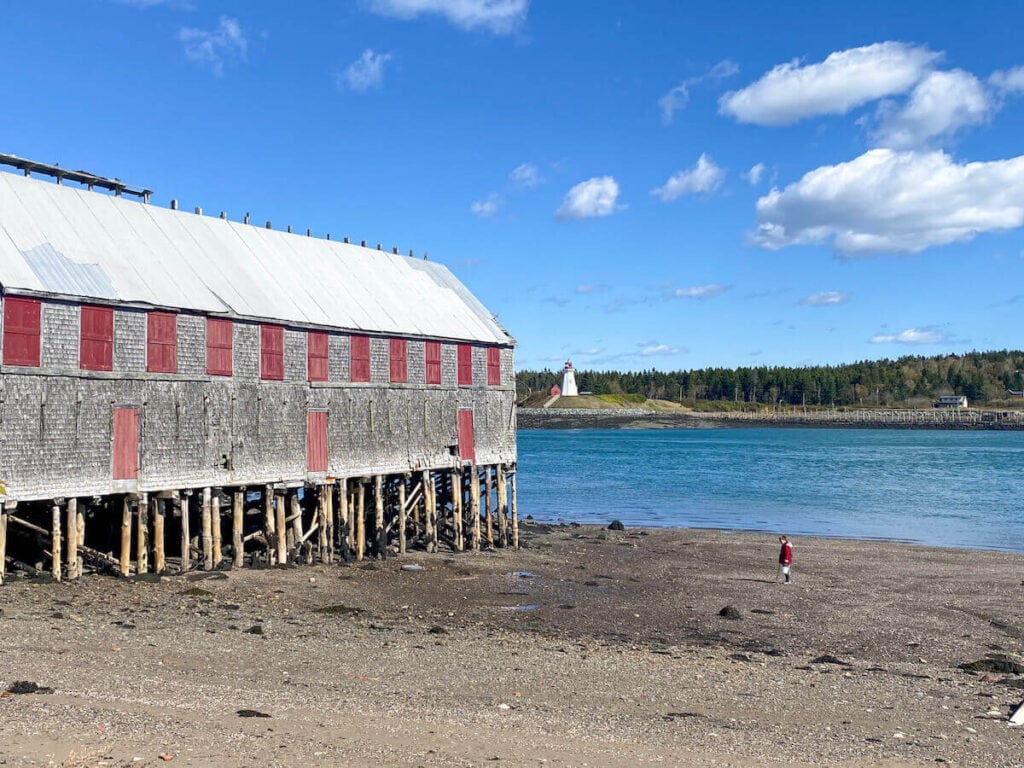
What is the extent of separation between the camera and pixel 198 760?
13.2 metres

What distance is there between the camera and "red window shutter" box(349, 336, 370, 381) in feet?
113

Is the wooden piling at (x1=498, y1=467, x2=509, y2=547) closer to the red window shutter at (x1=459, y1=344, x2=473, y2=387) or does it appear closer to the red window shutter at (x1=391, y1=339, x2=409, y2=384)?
the red window shutter at (x1=459, y1=344, x2=473, y2=387)

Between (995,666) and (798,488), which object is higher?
(995,666)

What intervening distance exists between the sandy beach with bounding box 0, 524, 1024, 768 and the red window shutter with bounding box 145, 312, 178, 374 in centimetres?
591

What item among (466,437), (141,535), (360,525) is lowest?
(360,525)

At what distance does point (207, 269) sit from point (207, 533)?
838 centimetres

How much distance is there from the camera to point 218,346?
2964cm

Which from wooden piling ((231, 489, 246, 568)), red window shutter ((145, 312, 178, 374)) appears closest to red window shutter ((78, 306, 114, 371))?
red window shutter ((145, 312, 178, 374))

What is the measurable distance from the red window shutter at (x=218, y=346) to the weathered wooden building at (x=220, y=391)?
0.22 feet

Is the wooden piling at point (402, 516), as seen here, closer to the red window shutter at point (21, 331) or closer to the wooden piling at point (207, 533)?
the wooden piling at point (207, 533)

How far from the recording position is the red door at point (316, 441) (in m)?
32.7

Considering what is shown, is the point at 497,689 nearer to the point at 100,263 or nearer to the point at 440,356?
the point at 100,263

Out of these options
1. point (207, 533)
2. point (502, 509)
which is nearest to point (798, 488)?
point (502, 509)

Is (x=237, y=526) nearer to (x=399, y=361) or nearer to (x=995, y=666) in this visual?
(x=399, y=361)
